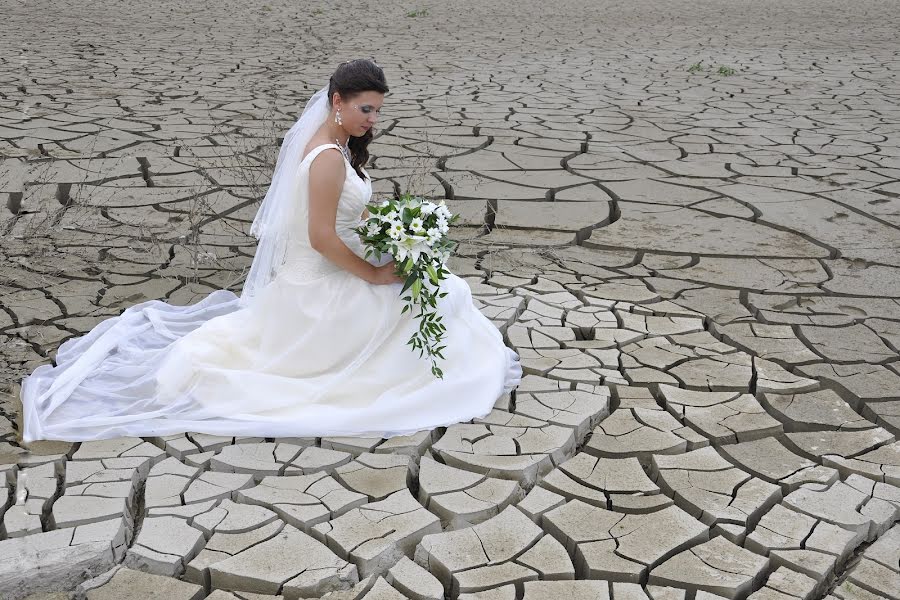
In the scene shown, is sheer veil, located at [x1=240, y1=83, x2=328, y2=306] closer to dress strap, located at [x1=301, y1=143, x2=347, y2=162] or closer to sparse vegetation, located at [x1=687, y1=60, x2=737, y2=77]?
dress strap, located at [x1=301, y1=143, x2=347, y2=162]

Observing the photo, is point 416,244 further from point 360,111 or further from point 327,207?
point 360,111

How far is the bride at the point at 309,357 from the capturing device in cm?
284

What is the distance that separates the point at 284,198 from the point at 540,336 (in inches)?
44.8

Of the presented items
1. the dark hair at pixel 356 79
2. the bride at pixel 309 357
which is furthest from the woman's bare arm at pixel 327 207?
the dark hair at pixel 356 79

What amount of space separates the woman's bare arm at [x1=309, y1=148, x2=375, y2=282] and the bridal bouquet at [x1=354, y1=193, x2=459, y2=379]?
7 cm

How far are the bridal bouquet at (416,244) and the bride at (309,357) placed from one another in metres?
0.08

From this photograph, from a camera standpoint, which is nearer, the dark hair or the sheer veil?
the dark hair

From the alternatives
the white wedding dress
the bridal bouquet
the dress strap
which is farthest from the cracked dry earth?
the dress strap

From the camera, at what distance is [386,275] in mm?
2982

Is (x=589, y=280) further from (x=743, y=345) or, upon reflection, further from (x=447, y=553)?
(x=447, y=553)

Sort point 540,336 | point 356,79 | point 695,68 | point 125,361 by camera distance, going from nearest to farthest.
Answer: point 356,79
point 125,361
point 540,336
point 695,68

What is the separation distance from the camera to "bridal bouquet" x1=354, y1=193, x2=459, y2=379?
2783mm

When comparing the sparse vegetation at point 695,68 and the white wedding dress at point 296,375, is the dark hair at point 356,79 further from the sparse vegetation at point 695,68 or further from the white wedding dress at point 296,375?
the sparse vegetation at point 695,68

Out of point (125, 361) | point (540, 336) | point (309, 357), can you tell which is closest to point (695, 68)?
point (540, 336)
